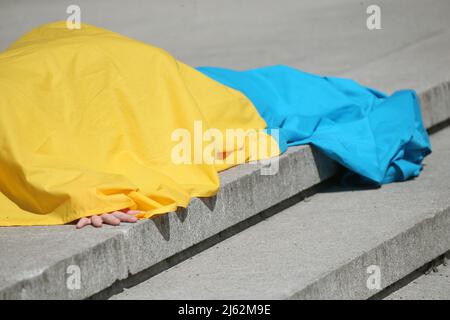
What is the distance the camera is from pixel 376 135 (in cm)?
476

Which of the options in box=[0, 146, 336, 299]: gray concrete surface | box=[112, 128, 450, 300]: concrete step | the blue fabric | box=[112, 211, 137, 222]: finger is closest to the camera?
box=[0, 146, 336, 299]: gray concrete surface

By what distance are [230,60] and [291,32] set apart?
3.98ft

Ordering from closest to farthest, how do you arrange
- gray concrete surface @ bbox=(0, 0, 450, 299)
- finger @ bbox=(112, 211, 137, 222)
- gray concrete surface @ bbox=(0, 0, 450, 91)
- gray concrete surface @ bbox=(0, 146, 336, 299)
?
gray concrete surface @ bbox=(0, 146, 336, 299) → gray concrete surface @ bbox=(0, 0, 450, 299) → finger @ bbox=(112, 211, 137, 222) → gray concrete surface @ bbox=(0, 0, 450, 91)

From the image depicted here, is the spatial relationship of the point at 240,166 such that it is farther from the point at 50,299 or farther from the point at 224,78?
the point at 50,299

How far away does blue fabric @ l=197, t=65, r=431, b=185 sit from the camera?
454 centimetres

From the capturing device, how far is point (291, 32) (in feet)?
25.3

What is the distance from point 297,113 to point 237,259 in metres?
1.27

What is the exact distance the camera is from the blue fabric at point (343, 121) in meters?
4.54

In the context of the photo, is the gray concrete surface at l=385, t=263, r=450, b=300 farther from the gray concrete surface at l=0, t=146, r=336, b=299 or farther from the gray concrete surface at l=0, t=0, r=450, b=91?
the gray concrete surface at l=0, t=0, r=450, b=91

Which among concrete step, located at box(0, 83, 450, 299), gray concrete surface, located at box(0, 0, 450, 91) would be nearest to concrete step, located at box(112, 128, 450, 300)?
concrete step, located at box(0, 83, 450, 299)

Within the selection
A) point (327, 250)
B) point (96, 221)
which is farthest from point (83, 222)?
point (327, 250)

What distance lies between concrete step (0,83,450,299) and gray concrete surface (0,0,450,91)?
161 cm

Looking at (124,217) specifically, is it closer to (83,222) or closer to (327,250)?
(83,222)

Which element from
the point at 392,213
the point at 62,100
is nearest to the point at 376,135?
the point at 392,213
